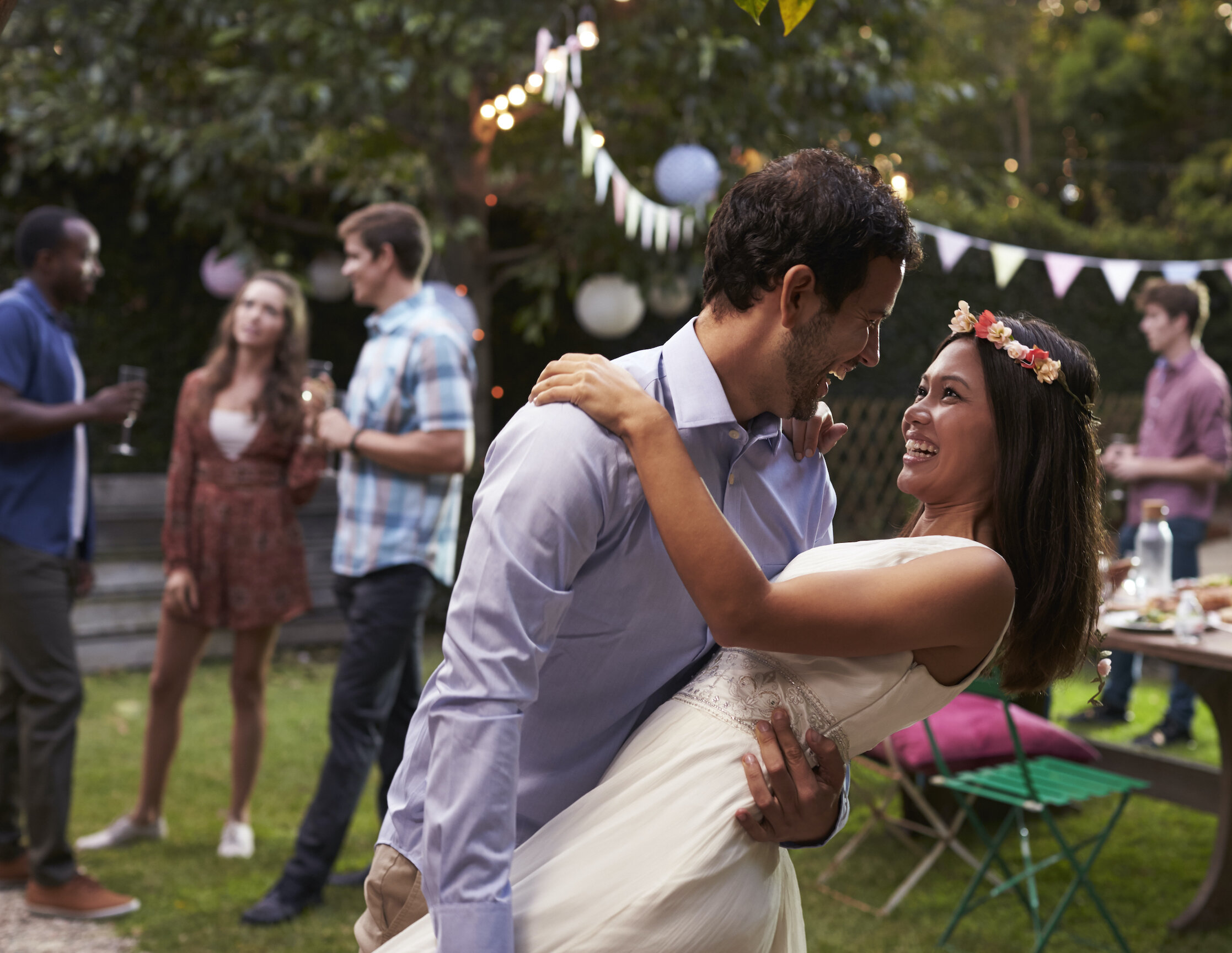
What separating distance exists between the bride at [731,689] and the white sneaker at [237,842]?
299cm

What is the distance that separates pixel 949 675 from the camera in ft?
4.90

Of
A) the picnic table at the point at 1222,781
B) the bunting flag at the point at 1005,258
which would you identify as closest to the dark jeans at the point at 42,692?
the picnic table at the point at 1222,781

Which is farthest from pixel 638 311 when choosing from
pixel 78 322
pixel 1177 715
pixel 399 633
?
pixel 399 633

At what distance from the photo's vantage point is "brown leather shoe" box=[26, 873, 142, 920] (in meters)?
3.52

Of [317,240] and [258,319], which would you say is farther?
[317,240]

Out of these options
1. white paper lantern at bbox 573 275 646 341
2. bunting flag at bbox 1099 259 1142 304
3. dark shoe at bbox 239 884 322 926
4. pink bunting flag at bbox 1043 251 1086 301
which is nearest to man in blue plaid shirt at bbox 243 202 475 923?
dark shoe at bbox 239 884 322 926

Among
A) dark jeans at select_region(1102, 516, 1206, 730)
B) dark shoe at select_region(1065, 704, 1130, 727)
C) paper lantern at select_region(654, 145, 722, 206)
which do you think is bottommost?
dark shoe at select_region(1065, 704, 1130, 727)

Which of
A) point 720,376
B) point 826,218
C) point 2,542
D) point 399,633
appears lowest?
point 399,633

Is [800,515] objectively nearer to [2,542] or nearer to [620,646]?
[620,646]

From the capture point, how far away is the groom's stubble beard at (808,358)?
147 centimetres

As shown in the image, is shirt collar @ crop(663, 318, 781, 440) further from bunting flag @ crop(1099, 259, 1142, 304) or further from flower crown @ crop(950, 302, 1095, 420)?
bunting flag @ crop(1099, 259, 1142, 304)

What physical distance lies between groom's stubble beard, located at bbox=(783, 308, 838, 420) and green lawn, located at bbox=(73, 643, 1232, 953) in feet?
8.14

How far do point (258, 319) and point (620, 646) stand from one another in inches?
123

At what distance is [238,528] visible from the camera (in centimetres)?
417
